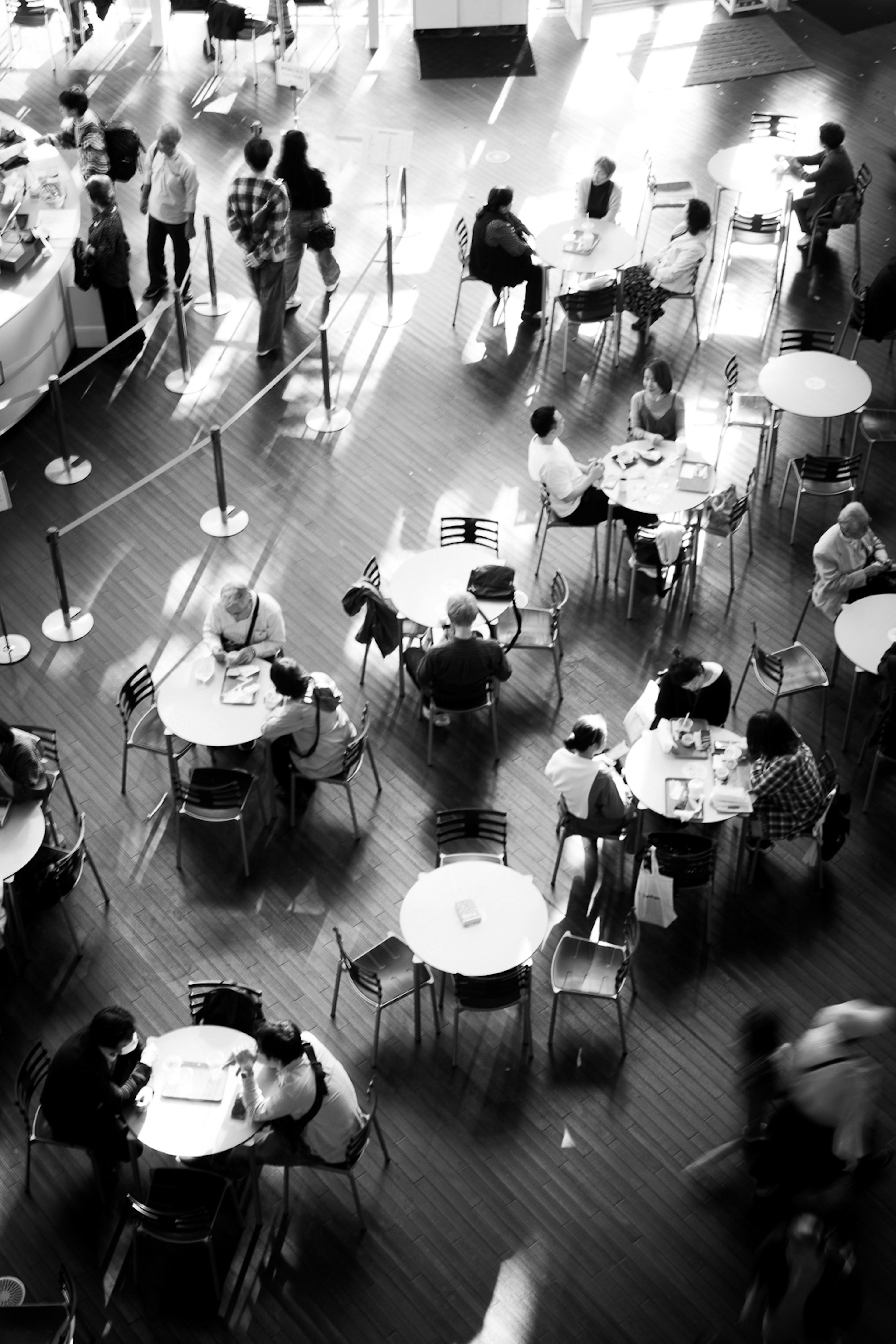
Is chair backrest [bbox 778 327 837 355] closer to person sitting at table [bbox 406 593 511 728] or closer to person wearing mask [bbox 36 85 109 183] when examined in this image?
person sitting at table [bbox 406 593 511 728]

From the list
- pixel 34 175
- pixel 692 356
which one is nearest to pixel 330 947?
pixel 692 356

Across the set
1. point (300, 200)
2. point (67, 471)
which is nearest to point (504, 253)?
point (300, 200)

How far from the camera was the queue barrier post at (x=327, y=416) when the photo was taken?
13.0 meters

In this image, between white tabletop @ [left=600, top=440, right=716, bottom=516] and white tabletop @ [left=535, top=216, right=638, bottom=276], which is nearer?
white tabletop @ [left=600, top=440, right=716, bottom=516]

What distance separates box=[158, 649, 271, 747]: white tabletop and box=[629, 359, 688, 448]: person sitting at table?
3654 mm

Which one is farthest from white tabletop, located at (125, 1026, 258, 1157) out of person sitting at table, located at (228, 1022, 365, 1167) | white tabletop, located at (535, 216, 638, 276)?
white tabletop, located at (535, 216, 638, 276)

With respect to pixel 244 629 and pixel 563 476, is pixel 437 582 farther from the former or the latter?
pixel 244 629

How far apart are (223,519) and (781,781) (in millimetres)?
5304

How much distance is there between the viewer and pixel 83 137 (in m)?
14.0

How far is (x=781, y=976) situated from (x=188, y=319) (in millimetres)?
8504

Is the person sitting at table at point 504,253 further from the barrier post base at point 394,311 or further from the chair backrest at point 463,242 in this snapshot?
the barrier post base at point 394,311

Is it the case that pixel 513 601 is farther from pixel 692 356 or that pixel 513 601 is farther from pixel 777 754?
pixel 692 356

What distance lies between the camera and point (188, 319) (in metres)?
14.1

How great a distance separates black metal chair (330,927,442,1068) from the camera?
27.6 feet
